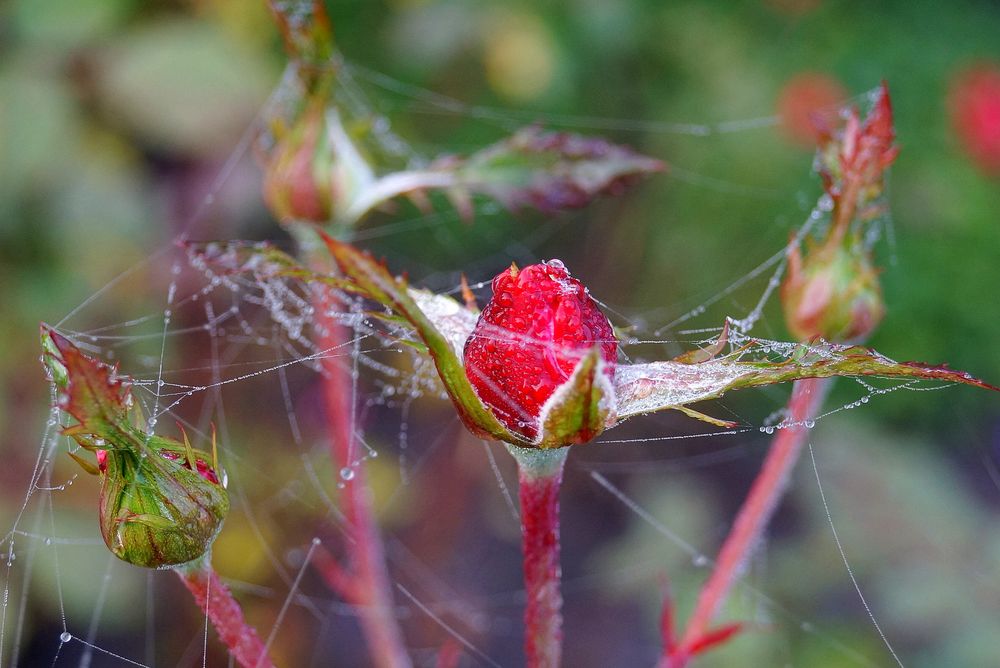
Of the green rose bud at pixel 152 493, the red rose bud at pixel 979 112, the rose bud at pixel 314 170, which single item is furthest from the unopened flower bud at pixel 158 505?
the red rose bud at pixel 979 112

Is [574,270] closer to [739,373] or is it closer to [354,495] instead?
[354,495]

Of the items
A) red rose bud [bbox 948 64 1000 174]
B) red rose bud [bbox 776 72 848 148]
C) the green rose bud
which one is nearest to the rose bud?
the green rose bud

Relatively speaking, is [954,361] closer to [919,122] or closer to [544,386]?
[919,122]

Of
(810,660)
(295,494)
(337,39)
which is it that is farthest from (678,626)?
(337,39)

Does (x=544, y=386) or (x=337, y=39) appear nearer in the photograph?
(x=544, y=386)

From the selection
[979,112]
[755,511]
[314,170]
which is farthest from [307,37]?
[979,112]

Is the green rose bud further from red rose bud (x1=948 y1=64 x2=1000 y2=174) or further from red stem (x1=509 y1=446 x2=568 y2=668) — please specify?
red rose bud (x1=948 y1=64 x2=1000 y2=174)
